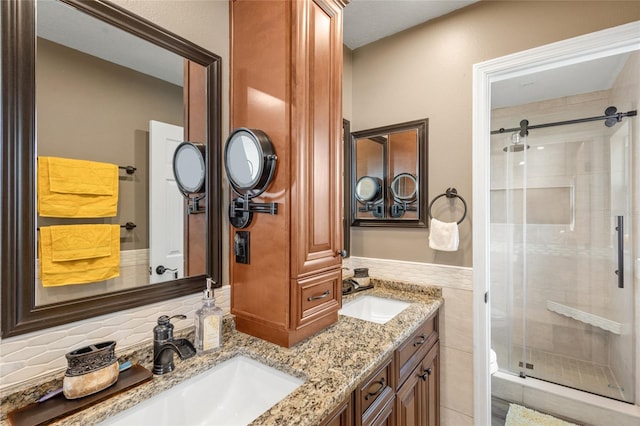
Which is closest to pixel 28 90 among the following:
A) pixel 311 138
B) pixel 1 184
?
pixel 1 184

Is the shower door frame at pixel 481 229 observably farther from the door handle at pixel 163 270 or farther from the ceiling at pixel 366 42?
the door handle at pixel 163 270

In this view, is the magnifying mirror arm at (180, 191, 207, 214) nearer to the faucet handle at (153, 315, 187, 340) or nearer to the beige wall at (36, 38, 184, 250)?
the beige wall at (36, 38, 184, 250)

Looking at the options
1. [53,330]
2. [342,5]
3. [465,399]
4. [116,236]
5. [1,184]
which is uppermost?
[342,5]

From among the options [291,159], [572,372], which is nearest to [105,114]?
[291,159]

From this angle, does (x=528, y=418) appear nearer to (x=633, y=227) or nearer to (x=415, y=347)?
(x=415, y=347)

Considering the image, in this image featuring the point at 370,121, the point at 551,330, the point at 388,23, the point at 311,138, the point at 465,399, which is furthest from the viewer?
the point at 551,330

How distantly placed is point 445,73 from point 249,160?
4.65 ft

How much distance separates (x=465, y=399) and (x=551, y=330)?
1.59 meters

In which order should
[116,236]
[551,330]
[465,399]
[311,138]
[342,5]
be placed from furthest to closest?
1. [551,330]
2. [465,399]
3. [342,5]
4. [311,138]
5. [116,236]

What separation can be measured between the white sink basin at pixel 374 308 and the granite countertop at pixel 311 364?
0.28 meters

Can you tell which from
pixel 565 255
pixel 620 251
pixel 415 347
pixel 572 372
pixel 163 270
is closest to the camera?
pixel 163 270

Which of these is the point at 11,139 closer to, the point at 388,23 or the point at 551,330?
the point at 388,23

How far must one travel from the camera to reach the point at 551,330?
8.95 ft

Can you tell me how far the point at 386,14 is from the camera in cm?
181
